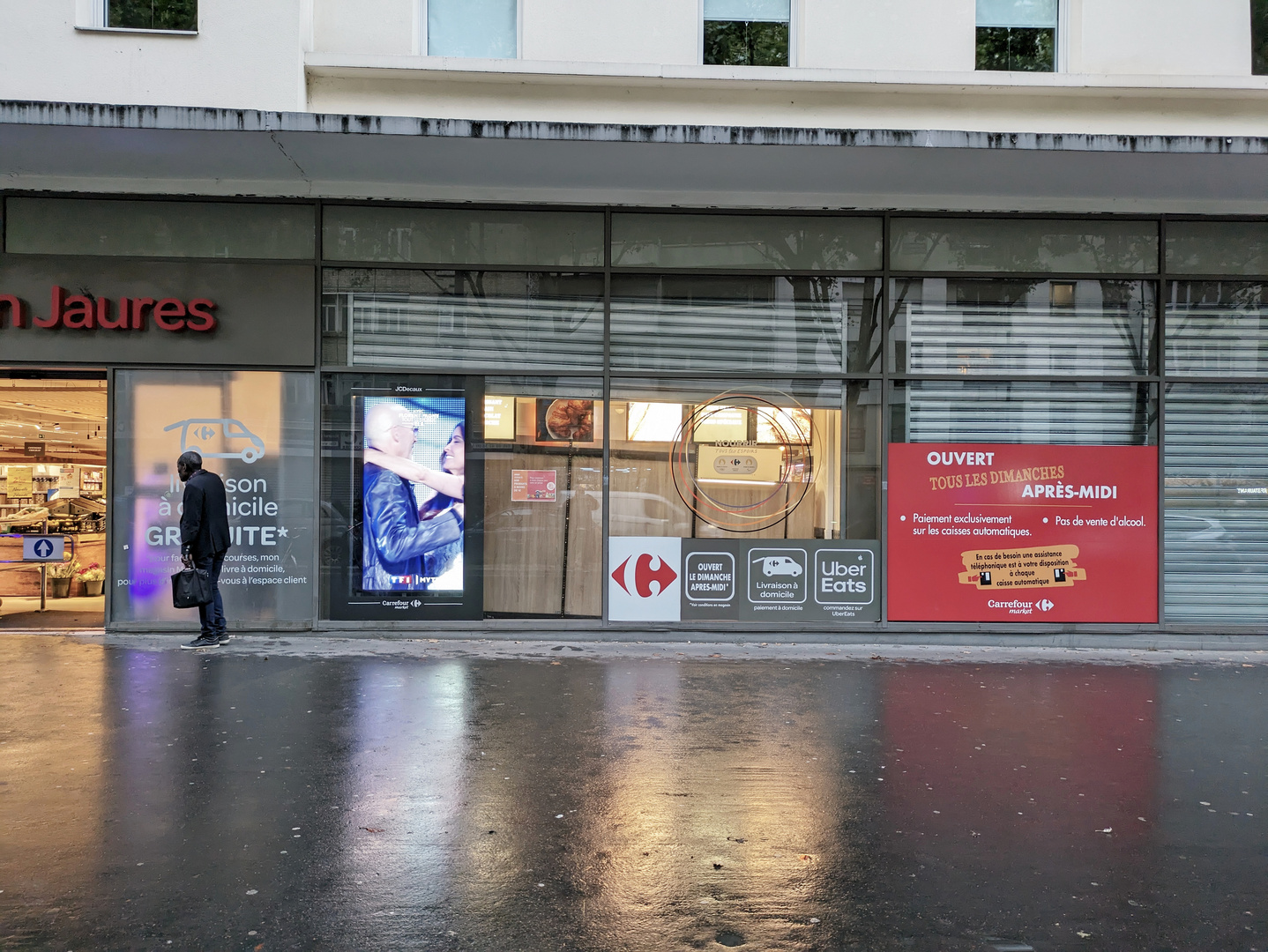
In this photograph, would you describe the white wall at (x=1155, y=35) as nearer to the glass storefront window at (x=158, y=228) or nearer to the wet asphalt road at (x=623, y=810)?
the wet asphalt road at (x=623, y=810)

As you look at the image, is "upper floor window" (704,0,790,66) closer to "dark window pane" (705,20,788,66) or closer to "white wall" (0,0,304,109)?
"dark window pane" (705,20,788,66)

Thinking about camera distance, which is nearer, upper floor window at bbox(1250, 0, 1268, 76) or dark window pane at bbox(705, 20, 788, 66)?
upper floor window at bbox(1250, 0, 1268, 76)

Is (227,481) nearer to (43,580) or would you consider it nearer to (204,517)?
(204,517)

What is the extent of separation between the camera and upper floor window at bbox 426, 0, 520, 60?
9.16 meters

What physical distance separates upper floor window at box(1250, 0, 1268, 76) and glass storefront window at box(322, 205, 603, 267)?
21.1ft

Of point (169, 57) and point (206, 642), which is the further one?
point (206, 642)

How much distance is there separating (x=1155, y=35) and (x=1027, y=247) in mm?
2157

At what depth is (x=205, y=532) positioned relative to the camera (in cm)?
866

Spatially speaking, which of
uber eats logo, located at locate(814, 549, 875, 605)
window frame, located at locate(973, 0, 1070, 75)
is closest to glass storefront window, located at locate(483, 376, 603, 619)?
uber eats logo, located at locate(814, 549, 875, 605)

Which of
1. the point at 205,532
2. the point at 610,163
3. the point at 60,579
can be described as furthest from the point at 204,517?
the point at 610,163

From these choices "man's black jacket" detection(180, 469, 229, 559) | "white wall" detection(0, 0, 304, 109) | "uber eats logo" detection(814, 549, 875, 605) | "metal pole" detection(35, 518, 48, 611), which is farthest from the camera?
"metal pole" detection(35, 518, 48, 611)

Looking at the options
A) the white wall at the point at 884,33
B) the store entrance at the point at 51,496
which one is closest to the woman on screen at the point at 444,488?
the store entrance at the point at 51,496

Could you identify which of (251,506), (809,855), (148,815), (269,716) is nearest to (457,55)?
(251,506)

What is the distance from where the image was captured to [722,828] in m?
4.63
